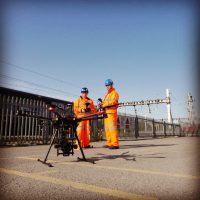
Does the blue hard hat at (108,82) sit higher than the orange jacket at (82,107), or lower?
higher

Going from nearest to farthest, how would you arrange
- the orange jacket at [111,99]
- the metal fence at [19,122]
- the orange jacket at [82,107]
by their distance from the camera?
the orange jacket at [111,99]
the orange jacket at [82,107]
the metal fence at [19,122]

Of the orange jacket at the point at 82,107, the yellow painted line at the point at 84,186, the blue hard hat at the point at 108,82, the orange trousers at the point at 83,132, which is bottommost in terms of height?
the yellow painted line at the point at 84,186

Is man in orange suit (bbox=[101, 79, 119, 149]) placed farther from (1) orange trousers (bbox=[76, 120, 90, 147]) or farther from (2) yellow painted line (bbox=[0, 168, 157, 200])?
(2) yellow painted line (bbox=[0, 168, 157, 200])

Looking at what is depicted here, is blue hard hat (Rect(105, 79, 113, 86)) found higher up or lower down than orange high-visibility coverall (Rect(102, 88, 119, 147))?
higher up

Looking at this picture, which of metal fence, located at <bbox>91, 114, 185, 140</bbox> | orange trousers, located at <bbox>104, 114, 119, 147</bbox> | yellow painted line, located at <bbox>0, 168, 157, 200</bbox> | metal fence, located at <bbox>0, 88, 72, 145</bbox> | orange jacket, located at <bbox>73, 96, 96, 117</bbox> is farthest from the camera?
metal fence, located at <bbox>91, 114, 185, 140</bbox>

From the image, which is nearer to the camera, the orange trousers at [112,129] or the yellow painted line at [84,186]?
the yellow painted line at [84,186]

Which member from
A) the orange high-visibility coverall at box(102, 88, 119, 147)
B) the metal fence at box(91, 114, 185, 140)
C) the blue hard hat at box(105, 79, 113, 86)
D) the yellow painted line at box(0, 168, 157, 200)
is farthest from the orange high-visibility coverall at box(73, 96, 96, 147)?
the metal fence at box(91, 114, 185, 140)

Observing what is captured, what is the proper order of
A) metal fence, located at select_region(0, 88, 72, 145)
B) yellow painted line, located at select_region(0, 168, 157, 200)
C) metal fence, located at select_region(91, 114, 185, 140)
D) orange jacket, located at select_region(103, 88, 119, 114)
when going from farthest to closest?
metal fence, located at select_region(91, 114, 185, 140)
metal fence, located at select_region(0, 88, 72, 145)
orange jacket, located at select_region(103, 88, 119, 114)
yellow painted line, located at select_region(0, 168, 157, 200)

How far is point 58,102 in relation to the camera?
11477 mm

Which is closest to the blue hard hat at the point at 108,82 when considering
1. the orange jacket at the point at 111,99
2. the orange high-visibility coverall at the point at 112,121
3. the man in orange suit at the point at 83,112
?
the orange jacket at the point at 111,99

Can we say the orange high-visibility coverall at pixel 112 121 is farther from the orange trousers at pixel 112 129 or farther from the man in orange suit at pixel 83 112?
the man in orange suit at pixel 83 112

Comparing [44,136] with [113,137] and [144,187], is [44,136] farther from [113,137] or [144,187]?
[144,187]

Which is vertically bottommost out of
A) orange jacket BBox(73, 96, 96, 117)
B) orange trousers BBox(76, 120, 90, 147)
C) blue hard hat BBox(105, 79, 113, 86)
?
orange trousers BBox(76, 120, 90, 147)

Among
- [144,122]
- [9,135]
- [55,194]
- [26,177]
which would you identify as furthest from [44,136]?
[144,122]
